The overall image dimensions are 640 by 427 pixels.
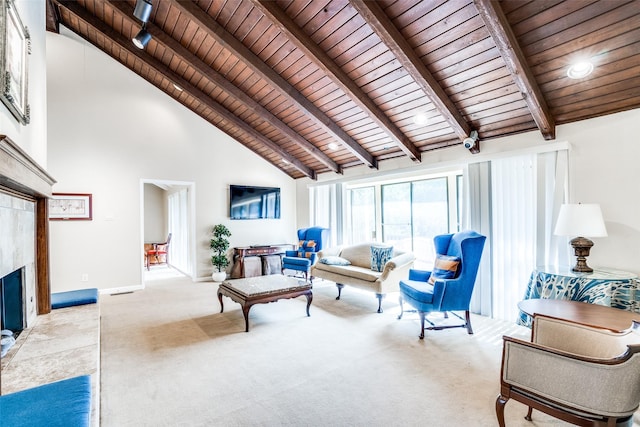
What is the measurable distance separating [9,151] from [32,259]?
188cm

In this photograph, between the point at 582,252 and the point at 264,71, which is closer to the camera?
the point at 582,252

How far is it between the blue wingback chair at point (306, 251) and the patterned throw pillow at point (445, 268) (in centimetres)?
267

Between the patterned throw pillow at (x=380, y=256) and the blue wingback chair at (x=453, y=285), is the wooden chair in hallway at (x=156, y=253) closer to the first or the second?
the patterned throw pillow at (x=380, y=256)

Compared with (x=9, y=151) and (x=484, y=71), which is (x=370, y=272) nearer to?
(x=484, y=71)

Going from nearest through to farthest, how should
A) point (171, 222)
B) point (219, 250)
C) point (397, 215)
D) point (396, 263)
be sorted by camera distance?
point (396, 263), point (397, 215), point (219, 250), point (171, 222)

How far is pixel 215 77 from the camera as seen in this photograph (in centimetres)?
470

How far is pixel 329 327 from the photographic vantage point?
3.74 meters

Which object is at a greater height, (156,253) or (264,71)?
(264,71)

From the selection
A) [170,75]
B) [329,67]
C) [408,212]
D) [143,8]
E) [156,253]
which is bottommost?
[156,253]

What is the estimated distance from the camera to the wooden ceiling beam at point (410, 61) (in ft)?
9.29

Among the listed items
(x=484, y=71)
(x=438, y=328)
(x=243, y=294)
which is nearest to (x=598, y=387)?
(x=438, y=328)

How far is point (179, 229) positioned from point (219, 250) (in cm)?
207

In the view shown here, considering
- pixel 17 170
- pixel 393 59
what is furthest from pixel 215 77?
pixel 17 170

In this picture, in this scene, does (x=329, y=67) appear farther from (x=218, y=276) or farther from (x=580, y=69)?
(x=218, y=276)
